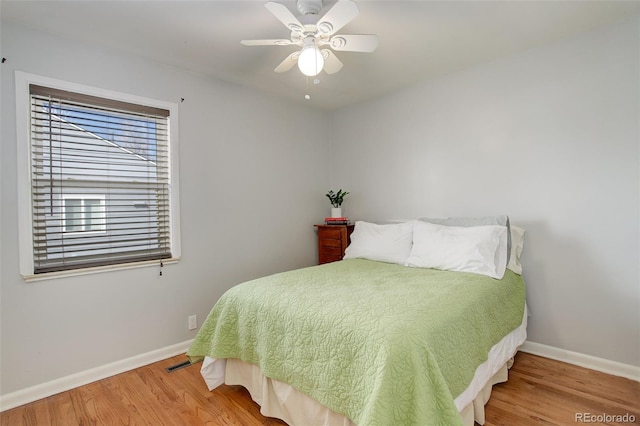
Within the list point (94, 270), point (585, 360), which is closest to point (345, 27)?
point (94, 270)

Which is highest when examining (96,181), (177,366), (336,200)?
(96,181)

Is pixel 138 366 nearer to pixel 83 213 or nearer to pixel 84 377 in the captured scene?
pixel 84 377

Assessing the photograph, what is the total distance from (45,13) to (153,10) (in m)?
0.66

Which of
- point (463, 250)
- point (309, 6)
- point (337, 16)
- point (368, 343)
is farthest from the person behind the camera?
point (463, 250)

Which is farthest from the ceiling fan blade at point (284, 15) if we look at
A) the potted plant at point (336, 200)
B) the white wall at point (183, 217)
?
the potted plant at point (336, 200)

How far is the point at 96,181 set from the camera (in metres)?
2.33

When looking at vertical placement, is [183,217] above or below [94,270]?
above

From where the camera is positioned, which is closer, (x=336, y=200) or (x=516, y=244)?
(x=516, y=244)

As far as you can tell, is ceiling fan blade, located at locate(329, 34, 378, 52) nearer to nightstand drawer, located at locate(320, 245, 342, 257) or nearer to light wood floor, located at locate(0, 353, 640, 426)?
nightstand drawer, located at locate(320, 245, 342, 257)

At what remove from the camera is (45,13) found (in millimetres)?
1938

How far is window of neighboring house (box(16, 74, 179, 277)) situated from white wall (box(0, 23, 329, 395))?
0.34 feet

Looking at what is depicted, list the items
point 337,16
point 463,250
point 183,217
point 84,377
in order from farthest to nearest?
1. point 183,217
2. point 463,250
3. point 84,377
4. point 337,16

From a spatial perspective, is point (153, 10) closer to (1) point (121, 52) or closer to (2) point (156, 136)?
(1) point (121, 52)

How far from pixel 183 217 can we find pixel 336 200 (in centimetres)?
169
